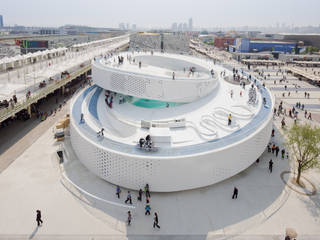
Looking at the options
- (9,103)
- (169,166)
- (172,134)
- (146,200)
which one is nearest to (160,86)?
(172,134)

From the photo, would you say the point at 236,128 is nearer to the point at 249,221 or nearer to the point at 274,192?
the point at 274,192

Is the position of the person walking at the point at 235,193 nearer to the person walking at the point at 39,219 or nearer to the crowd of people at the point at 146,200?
the crowd of people at the point at 146,200

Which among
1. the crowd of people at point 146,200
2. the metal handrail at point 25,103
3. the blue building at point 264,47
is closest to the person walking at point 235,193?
the crowd of people at point 146,200

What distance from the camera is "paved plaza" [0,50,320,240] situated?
13328mm

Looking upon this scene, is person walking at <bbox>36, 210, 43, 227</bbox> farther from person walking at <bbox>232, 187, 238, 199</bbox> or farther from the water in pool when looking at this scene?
the water in pool

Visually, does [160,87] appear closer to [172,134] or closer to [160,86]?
[160,86]

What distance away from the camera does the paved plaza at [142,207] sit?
43.7 feet

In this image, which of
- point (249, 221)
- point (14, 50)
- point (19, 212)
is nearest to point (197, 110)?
point (249, 221)

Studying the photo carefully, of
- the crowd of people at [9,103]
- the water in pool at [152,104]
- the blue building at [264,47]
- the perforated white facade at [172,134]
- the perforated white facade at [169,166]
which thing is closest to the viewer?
the perforated white facade at [169,166]

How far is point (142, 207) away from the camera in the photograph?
591 inches

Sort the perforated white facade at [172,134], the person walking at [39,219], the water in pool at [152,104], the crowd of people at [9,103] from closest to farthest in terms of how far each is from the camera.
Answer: the person walking at [39,219] < the perforated white facade at [172,134] < the crowd of people at [9,103] < the water in pool at [152,104]

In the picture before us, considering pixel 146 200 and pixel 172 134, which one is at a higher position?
pixel 172 134

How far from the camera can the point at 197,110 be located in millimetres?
22359

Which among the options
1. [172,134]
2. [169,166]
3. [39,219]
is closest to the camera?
[39,219]
